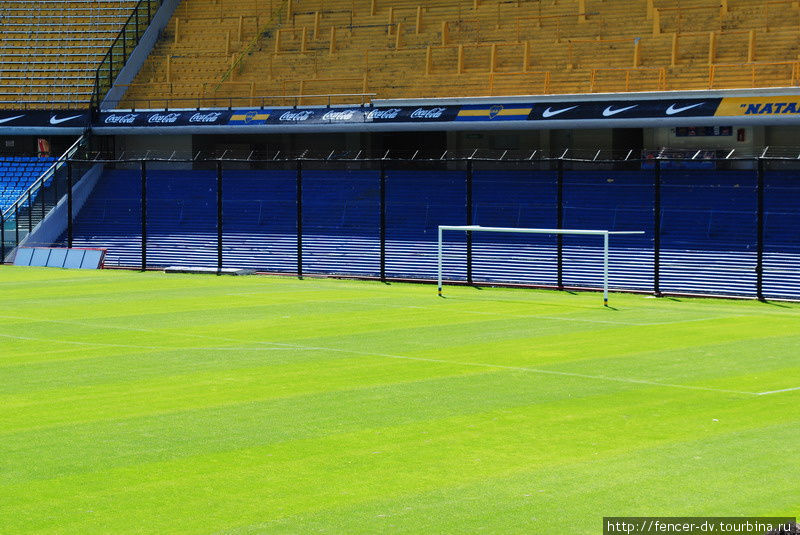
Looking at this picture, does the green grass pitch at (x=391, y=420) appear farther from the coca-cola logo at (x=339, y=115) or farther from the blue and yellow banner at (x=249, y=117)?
the blue and yellow banner at (x=249, y=117)

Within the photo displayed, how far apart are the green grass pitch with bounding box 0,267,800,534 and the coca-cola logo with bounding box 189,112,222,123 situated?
23.0 m

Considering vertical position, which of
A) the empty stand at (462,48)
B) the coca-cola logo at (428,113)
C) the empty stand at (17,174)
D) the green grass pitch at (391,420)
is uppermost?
the empty stand at (462,48)

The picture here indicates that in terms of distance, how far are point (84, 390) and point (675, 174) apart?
25.8 meters

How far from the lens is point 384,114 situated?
4494cm

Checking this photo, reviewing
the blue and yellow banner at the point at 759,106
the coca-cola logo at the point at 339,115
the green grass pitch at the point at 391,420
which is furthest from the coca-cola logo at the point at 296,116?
the green grass pitch at the point at 391,420

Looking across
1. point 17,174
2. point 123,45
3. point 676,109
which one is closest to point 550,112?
point 676,109

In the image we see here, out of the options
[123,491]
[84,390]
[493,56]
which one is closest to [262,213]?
[493,56]

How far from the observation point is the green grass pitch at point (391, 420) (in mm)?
9992

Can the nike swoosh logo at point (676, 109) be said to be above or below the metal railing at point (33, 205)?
above

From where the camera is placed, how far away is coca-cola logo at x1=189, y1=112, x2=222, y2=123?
1882 inches

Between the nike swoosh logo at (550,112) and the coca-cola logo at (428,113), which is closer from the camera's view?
the nike swoosh logo at (550,112)

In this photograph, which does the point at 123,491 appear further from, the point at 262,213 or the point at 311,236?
the point at 262,213

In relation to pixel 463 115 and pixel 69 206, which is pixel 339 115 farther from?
pixel 69 206

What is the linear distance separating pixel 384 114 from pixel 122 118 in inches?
443
